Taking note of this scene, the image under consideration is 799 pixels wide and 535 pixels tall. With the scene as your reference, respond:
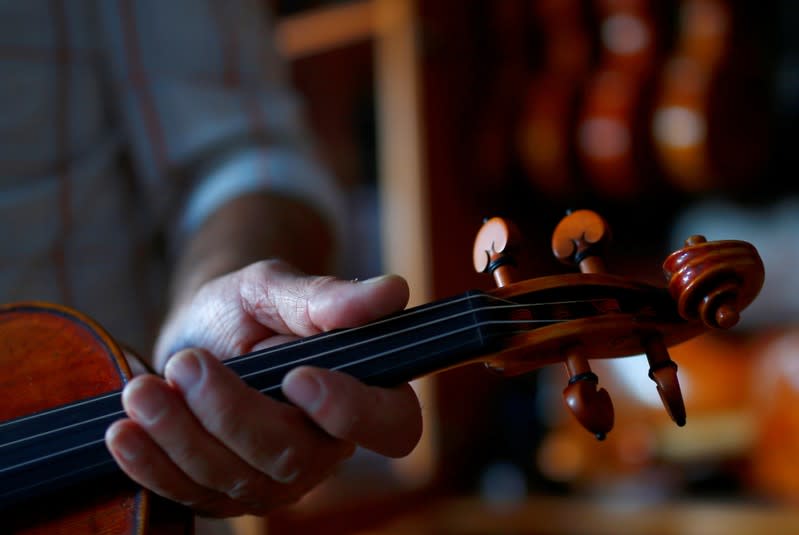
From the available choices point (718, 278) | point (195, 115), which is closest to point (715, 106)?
point (195, 115)

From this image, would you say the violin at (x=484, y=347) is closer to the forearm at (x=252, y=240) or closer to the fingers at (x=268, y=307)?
the fingers at (x=268, y=307)

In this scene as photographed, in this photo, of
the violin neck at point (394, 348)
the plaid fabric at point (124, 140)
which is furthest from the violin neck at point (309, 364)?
the plaid fabric at point (124, 140)

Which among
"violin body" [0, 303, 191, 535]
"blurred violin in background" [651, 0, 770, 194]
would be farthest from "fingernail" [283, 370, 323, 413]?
"blurred violin in background" [651, 0, 770, 194]

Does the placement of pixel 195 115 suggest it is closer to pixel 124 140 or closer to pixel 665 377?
pixel 124 140

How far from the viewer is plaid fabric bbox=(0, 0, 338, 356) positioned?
713mm

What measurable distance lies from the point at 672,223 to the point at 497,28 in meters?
0.45

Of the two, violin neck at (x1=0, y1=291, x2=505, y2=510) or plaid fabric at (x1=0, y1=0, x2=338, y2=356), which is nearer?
violin neck at (x1=0, y1=291, x2=505, y2=510)

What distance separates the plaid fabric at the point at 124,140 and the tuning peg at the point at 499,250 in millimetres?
309

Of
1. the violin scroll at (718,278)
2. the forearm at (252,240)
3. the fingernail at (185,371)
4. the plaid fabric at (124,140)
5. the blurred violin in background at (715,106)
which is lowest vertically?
the fingernail at (185,371)

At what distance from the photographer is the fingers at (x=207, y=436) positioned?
387 mm

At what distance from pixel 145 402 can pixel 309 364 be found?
0.08 metres

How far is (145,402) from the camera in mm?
383

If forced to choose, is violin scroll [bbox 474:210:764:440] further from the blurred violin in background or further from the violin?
the blurred violin in background

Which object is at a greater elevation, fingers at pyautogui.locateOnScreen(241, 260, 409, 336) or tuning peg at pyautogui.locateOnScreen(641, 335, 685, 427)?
fingers at pyautogui.locateOnScreen(241, 260, 409, 336)
